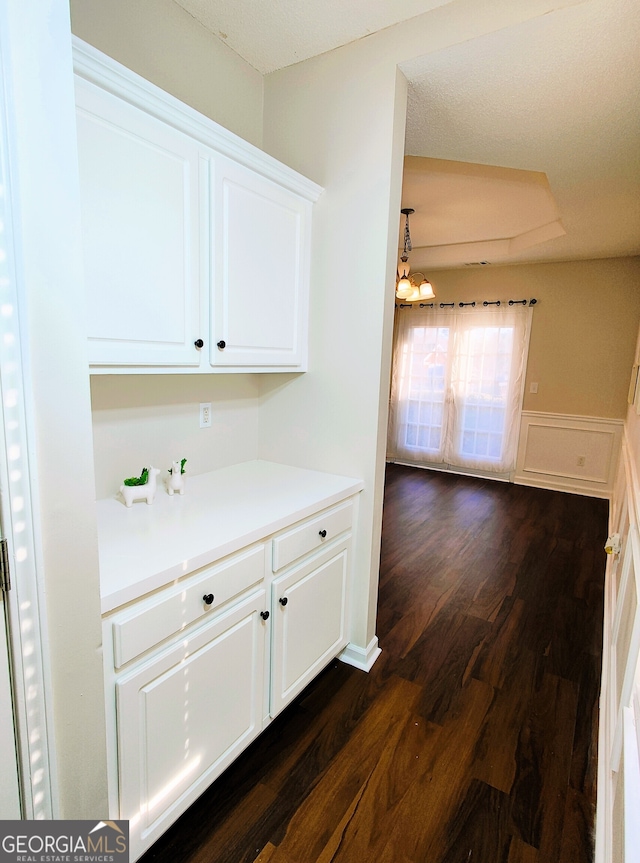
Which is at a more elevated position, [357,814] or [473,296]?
[473,296]

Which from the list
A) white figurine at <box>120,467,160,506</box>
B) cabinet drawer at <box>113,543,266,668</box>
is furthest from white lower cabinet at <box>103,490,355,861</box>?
white figurine at <box>120,467,160,506</box>

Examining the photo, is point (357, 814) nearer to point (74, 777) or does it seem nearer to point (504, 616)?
point (74, 777)

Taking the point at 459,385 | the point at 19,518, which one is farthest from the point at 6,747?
the point at 459,385

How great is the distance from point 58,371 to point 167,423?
3.41 ft

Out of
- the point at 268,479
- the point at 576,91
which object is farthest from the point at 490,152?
the point at 268,479

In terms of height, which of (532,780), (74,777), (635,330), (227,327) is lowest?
(532,780)

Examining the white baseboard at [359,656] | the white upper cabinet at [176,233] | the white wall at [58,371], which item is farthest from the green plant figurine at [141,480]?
the white baseboard at [359,656]

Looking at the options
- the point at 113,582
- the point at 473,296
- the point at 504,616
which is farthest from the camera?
the point at 473,296

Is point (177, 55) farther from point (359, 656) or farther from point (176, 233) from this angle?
point (359, 656)

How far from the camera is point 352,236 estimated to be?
6.38 feet

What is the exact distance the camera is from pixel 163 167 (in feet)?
4.57

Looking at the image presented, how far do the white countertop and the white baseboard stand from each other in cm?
79

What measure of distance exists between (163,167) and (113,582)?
3.90 ft
